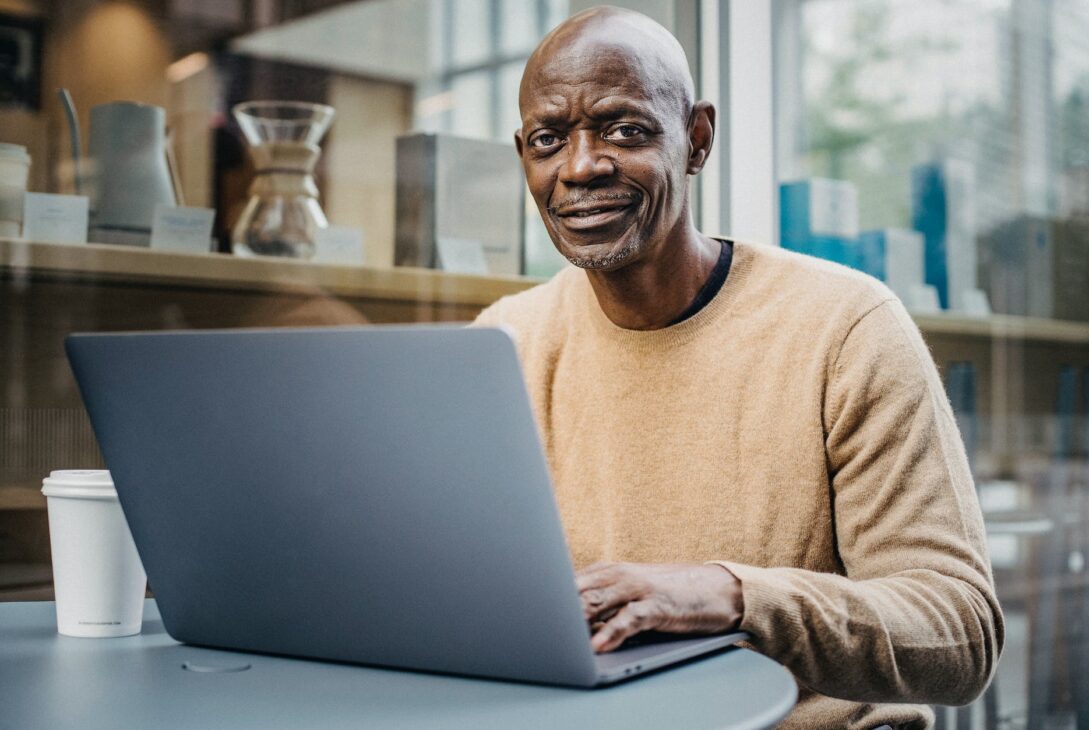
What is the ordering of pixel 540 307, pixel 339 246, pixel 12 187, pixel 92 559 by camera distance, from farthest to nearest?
pixel 339 246, pixel 12 187, pixel 540 307, pixel 92 559

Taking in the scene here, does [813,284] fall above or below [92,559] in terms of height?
above

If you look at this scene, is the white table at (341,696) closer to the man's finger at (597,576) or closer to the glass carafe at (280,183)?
the man's finger at (597,576)

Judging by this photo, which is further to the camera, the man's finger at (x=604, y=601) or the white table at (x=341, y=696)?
the man's finger at (x=604, y=601)

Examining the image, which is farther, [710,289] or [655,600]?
[710,289]

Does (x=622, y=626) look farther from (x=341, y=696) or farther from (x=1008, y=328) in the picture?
(x=1008, y=328)

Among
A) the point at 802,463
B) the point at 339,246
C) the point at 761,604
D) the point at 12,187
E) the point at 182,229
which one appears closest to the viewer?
the point at 761,604

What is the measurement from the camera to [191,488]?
3.00 ft

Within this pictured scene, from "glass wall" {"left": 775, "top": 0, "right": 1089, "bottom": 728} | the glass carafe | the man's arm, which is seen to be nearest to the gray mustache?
the man's arm

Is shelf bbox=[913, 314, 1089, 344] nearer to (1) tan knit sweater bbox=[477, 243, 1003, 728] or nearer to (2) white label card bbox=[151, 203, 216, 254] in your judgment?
(1) tan knit sweater bbox=[477, 243, 1003, 728]

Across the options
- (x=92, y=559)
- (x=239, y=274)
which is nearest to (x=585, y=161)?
(x=92, y=559)

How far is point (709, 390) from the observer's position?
4.41 feet

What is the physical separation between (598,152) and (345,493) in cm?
63

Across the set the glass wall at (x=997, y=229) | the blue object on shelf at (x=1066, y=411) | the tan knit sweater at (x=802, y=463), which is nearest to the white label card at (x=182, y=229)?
the tan knit sweater at (x=802, y=463)

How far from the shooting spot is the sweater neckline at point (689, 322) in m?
1.38
